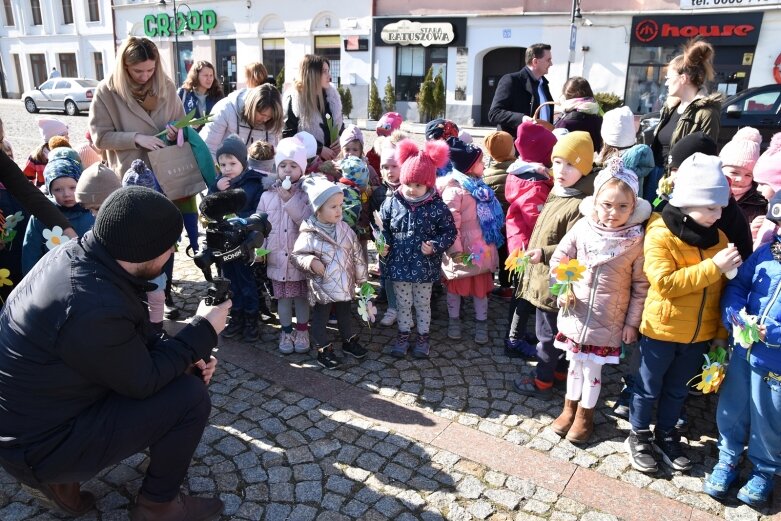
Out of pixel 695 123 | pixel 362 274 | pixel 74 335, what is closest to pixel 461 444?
pixel 362 274

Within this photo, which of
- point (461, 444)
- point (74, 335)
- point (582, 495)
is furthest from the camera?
point (461, 444)

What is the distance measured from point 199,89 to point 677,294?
18.0 feet

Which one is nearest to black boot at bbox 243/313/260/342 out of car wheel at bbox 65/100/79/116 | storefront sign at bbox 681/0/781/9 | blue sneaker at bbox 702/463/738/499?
blue sneaker at bbox 702/463/738/499

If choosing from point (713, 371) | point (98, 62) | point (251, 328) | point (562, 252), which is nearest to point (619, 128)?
point (562, 252)

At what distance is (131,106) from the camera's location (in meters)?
4.43

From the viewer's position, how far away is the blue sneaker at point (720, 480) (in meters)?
2.96

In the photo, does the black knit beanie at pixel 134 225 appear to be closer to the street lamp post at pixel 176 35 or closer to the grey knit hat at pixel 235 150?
the grey knit hat at pixel 235 150

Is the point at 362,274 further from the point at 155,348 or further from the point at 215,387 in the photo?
the point at 155,348

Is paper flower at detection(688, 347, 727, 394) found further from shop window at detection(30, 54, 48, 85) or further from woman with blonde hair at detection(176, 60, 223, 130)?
shop window at detection(30, 54, 48, 85)

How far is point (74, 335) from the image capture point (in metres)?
2.22

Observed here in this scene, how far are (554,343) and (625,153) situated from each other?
1.51 m

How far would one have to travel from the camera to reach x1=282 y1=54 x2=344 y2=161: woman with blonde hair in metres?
5.50

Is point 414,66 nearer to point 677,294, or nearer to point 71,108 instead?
point 71,108


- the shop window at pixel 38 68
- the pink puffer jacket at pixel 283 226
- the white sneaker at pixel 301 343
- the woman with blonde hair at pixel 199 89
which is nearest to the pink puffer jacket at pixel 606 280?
the pink puffer jacket at pixel 283 226
